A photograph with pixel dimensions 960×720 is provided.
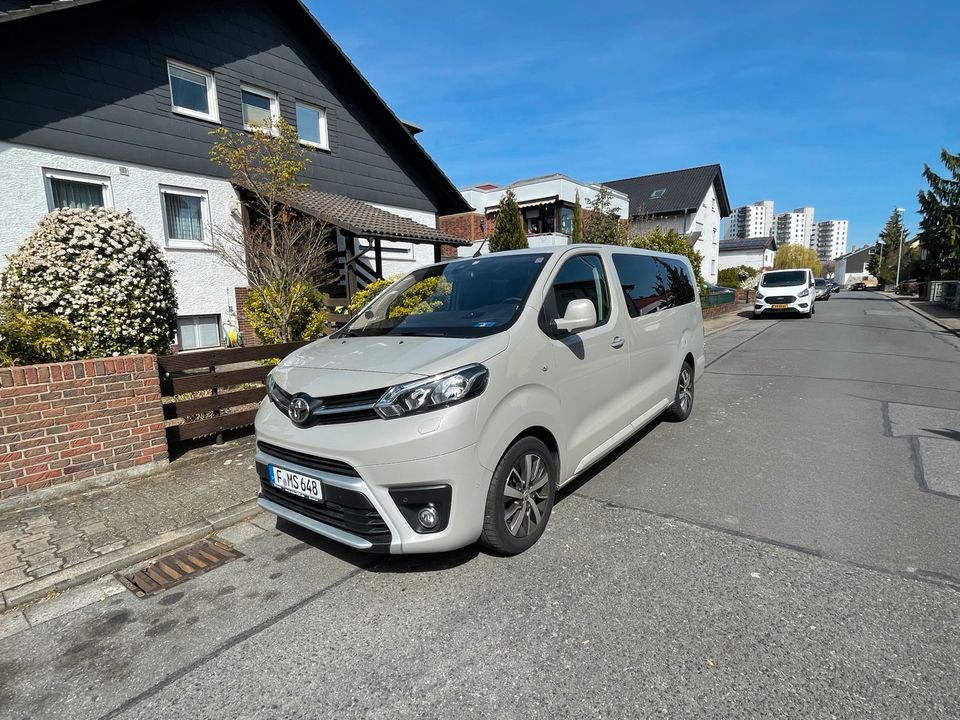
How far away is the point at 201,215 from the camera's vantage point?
34.7 feet

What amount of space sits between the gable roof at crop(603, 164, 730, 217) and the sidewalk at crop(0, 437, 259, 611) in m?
34.6

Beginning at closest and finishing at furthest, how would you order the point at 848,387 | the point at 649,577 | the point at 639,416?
the point at 649,577 < the point at 639,416 < the point at 848,387

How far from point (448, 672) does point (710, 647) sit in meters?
1.18

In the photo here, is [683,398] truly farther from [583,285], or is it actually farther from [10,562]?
[10,562]

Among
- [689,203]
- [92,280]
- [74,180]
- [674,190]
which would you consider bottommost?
[92,280]

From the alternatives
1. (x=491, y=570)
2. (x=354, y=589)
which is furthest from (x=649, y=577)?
(x=354, y=589)

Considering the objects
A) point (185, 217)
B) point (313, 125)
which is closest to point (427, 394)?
point (185, 217)

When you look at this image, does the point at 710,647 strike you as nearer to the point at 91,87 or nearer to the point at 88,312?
the point at 88,312

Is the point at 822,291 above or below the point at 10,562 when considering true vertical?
above

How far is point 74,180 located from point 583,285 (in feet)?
31.4

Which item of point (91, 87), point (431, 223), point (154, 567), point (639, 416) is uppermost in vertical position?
point (91, 87)

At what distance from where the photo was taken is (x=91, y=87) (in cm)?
881

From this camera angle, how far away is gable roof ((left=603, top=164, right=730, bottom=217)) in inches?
1437

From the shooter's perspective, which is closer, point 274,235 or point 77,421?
point 77,421
